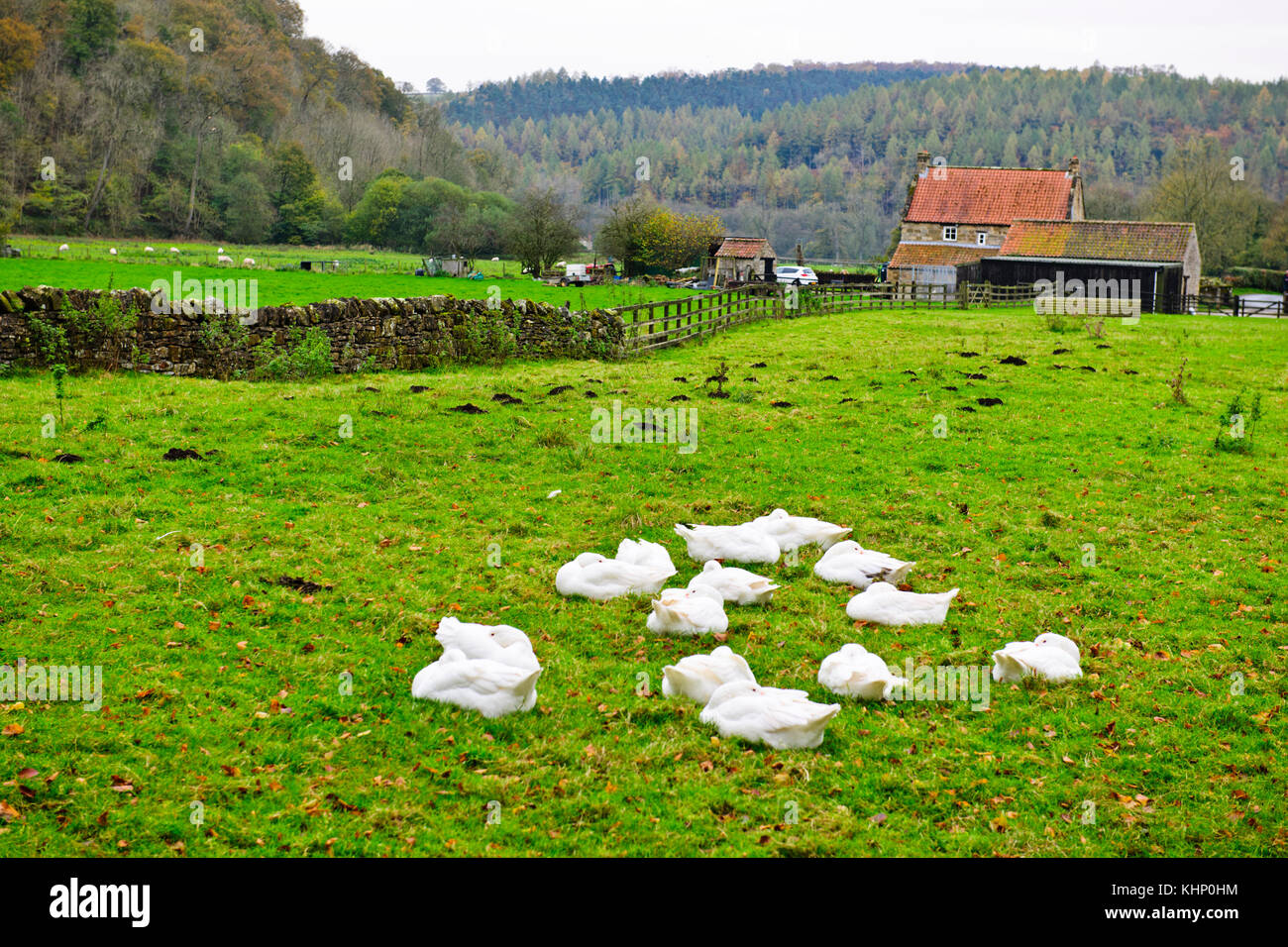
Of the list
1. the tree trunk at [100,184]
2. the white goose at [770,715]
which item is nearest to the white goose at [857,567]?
the white goose at [770,715]

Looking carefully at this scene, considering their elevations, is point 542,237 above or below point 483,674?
above

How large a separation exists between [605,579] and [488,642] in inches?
78.8

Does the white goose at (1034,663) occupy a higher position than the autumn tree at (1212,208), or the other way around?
the autumn tree at (1212,208)

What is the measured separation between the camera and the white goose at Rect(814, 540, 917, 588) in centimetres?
923

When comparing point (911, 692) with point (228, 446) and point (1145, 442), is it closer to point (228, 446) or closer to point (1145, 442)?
point (228, 446)

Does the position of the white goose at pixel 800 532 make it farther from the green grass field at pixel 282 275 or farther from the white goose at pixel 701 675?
the green grass field at pixel 282 275

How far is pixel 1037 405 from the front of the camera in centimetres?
1864

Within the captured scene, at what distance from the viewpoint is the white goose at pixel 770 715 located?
6254 mm

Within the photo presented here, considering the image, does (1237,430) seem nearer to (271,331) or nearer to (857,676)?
(857,676)

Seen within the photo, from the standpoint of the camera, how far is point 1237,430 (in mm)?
15875

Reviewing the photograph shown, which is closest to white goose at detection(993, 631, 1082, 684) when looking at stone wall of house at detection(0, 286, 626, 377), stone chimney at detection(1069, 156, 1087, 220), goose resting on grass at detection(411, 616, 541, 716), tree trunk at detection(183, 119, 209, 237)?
goose resting on grass at detection(411, 616, 541, 716)

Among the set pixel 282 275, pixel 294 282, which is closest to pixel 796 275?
pixel 282 275

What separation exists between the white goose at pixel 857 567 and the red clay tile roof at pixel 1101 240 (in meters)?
48.5
